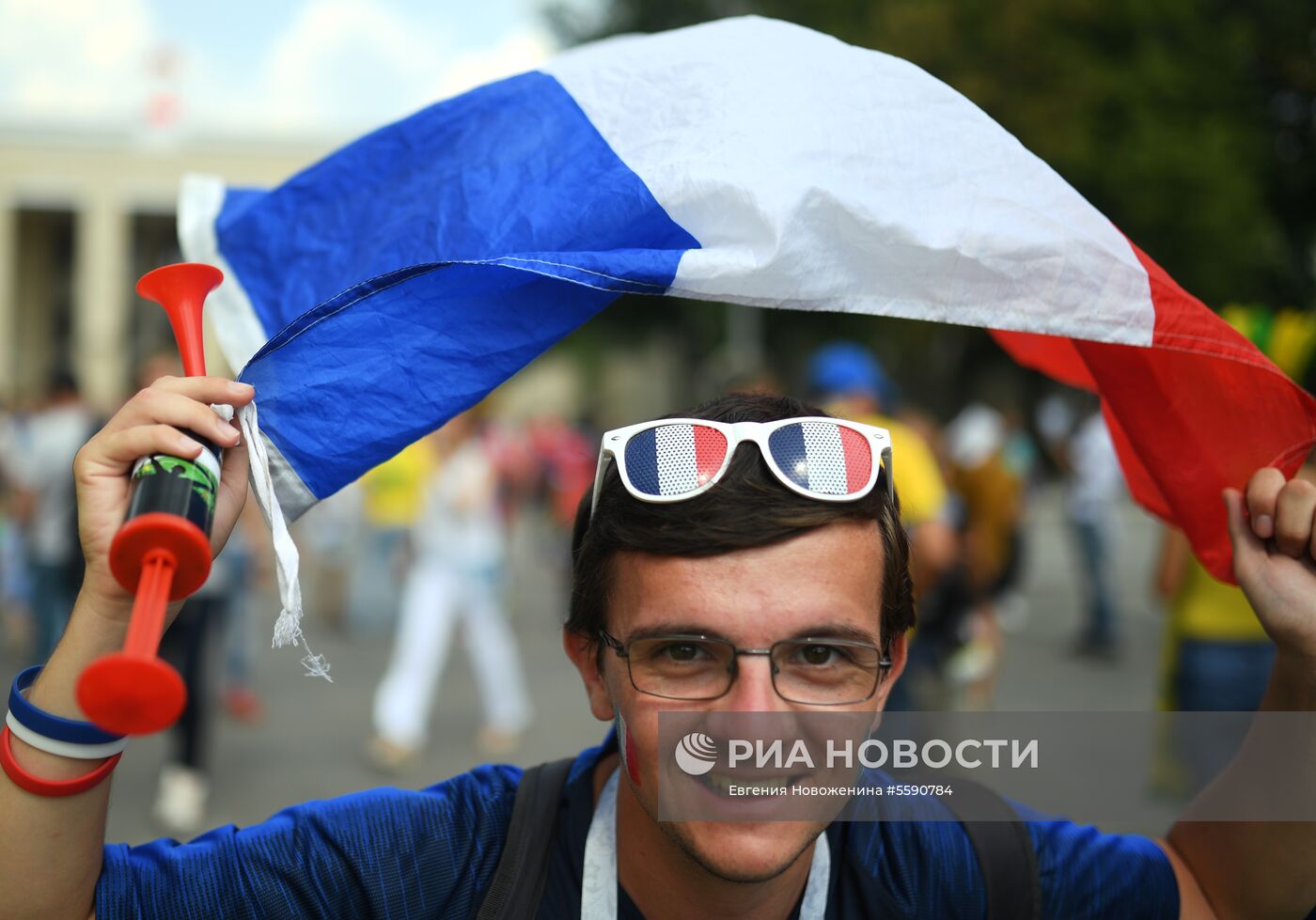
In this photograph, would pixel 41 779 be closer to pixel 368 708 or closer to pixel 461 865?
pixel 461 865

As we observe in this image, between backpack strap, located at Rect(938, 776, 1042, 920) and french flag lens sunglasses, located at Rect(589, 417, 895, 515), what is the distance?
551 mm

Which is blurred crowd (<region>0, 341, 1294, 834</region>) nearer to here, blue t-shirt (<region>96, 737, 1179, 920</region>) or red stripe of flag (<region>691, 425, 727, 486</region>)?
red stripe of flag (<region>691, 425, 727, 486</region>)

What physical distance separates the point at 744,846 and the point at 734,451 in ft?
1.64

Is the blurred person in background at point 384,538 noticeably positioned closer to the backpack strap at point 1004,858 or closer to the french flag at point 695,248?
the french flag at point 695,248

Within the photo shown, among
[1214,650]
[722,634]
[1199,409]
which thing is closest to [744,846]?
[722,634]

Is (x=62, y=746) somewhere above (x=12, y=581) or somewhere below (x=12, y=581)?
above

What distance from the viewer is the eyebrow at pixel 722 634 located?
1.54 m

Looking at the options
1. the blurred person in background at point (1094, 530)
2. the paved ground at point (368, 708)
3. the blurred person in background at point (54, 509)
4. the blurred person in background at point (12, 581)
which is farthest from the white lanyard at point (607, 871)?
the blurred person in background at point (12, 581)

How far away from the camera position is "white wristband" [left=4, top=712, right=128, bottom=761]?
1415mm

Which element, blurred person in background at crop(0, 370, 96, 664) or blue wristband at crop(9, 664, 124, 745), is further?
blurred person in background at crop(0, 370, 96, 664)

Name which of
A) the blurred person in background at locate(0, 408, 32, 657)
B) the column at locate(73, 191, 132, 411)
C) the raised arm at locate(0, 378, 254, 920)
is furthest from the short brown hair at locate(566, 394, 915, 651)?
the column at locate(73, 191, 132, 411)

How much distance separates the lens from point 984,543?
758 centimetres

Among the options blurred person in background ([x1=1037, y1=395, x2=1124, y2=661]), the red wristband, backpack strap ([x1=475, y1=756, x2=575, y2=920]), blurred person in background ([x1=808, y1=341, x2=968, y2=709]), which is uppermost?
the red wristband

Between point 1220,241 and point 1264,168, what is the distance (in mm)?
1554
